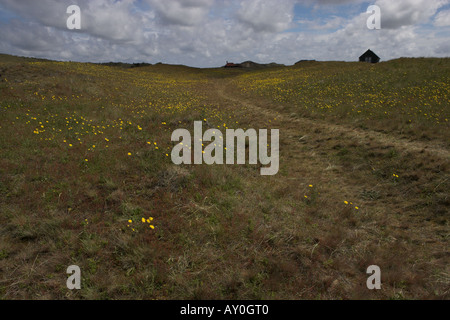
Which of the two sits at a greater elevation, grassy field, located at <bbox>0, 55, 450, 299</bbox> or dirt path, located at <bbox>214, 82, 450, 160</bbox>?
dirt path, located at <bbox>214, 82, 450, 160</bbox>

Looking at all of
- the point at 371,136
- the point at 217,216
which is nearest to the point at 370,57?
the point at 371,136

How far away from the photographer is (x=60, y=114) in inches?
456

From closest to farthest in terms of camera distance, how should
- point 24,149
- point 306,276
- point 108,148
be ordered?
1. point 306,276
2. point 24,149
3. point 108,148

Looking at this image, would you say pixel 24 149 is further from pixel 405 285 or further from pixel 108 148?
pixel 405 285

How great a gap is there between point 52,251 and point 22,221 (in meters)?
1.16

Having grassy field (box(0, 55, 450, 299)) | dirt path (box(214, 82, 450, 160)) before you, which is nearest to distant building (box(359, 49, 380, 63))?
dirt path (box(214, 82, 450, 160))

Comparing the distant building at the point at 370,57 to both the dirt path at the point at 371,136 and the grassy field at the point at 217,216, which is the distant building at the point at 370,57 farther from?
the grassy field at the point at 217,216

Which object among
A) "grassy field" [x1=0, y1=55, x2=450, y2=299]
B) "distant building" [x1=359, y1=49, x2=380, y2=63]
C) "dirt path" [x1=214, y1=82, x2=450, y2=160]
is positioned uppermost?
"distant building" [x1=359, y1=49, x2=380, y2=63]

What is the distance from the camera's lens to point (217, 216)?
517cm

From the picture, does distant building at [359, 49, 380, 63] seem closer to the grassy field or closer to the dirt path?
the dirt path

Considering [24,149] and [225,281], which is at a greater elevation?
[24,149]

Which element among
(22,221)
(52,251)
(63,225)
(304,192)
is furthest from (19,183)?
(304,192)

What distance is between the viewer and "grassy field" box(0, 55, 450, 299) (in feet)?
12.4

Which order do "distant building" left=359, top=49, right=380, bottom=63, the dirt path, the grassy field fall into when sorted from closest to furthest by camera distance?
1. the grassy field
2. the dirt path
3. "distant building" left=359, top=49, right=380, bottom=63
